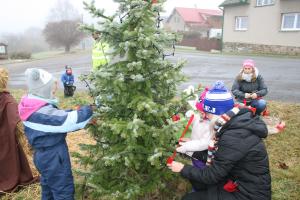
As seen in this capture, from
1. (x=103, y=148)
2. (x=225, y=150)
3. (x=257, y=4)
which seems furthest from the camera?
(x=257, y=4)

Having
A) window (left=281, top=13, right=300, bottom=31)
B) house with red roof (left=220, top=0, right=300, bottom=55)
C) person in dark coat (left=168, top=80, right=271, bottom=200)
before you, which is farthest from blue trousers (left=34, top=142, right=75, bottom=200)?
window (left=281, top=13, right=300, bottom=31)

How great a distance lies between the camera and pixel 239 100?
6.98m

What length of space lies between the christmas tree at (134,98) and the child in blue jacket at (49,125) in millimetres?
299

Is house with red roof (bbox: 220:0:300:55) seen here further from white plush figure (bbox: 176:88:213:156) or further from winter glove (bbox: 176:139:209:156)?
winter glove (bbox: 176:139:209:156)

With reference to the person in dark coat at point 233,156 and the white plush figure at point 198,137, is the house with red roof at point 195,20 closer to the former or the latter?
the white plush figure at point 198,137

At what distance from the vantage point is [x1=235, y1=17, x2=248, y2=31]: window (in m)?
32.4

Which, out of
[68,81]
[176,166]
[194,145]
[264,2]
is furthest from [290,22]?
[176,166]

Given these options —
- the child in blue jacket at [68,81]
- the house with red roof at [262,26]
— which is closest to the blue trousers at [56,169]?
the child in blue jacket at [68,81]

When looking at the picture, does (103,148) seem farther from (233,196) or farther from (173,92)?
(233,196)

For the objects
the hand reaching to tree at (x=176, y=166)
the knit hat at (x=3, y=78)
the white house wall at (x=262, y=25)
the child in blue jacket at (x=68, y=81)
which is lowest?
the child in blue jacket at (x=68, y=81)

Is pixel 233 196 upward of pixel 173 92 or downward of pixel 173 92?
downward

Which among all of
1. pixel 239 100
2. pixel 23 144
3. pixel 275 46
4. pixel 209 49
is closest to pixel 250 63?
Answer: pixel 239 100

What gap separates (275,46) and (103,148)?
87.4 feet

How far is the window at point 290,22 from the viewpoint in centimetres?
2686
